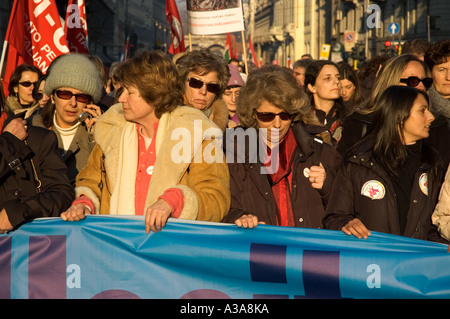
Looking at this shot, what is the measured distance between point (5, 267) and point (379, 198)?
80.7 inches

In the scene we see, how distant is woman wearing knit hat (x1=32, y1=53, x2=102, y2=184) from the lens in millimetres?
5449

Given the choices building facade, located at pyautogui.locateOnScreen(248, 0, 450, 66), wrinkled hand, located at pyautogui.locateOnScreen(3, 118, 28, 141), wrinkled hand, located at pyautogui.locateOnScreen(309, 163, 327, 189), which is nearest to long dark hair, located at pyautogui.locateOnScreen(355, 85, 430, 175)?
wrinkled hand, located at pyautogui.locateOnScreen(309, 163, 327, 189)

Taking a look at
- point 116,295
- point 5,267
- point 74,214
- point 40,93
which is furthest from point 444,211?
point 40,93

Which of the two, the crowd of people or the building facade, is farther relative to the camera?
the building facade

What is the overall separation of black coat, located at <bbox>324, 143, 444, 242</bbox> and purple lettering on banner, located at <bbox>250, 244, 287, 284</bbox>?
12.7 inches

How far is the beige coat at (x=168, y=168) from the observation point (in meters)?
4.20

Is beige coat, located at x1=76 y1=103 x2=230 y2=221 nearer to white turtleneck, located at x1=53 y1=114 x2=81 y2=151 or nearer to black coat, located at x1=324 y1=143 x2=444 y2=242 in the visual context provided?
black coat, located at x1=324 y1=143 x2=444 y2=242

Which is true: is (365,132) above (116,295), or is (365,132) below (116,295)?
above

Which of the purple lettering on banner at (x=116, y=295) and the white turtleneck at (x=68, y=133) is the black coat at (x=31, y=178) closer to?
the purple lettering on banner at (x=116, y=295)

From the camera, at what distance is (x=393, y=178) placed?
4172 mm

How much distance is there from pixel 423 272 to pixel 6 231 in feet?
7.17

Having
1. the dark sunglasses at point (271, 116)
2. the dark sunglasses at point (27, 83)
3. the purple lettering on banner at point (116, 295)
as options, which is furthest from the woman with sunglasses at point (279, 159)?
the dark sunglasses at point (27, 83)

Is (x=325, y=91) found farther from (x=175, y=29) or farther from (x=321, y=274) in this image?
(x=175, y=29)

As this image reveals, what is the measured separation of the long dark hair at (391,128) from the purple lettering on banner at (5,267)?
2.00 metres
